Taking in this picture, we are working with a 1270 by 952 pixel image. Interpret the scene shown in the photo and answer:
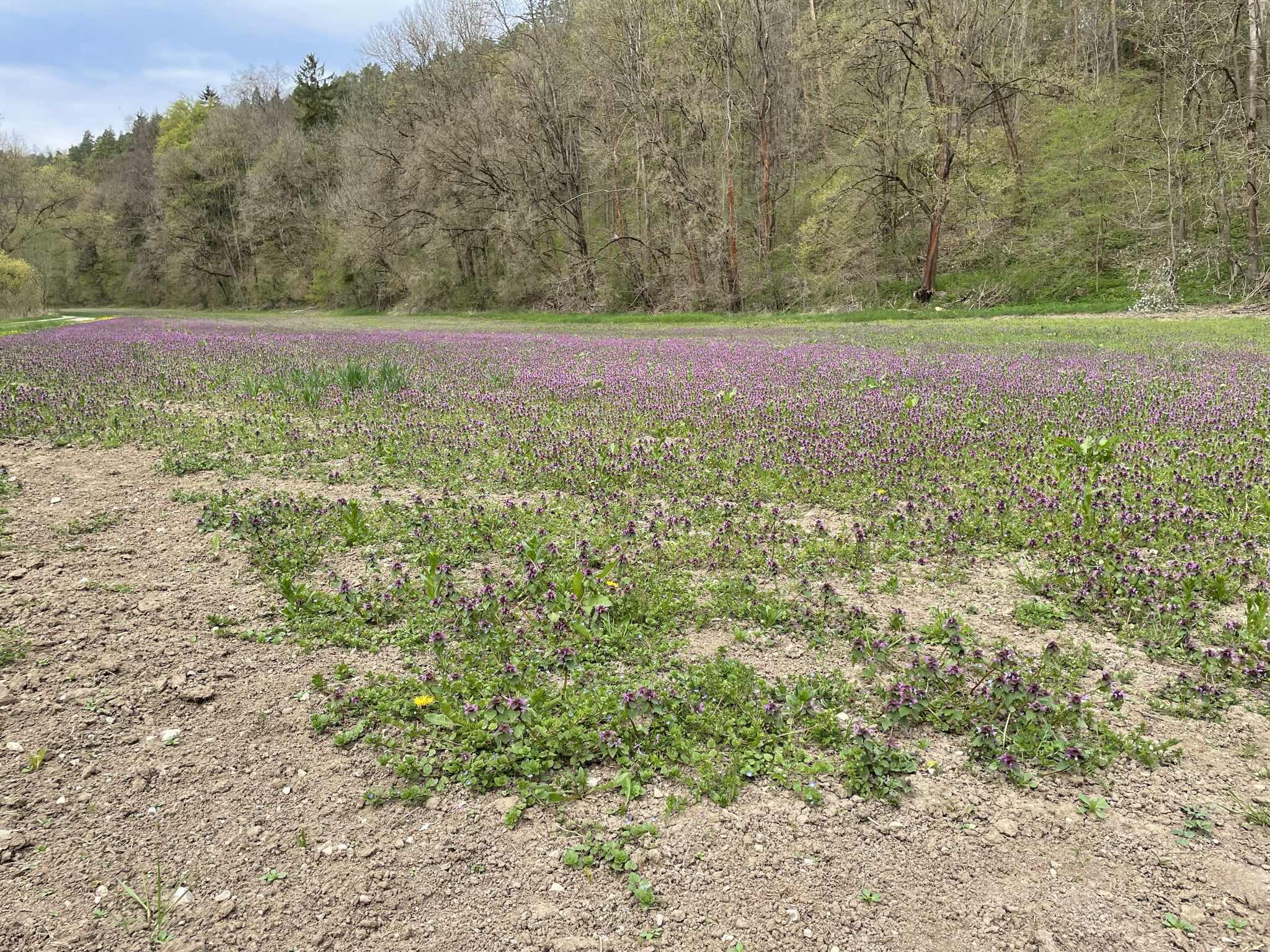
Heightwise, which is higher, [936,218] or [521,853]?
[936,218]

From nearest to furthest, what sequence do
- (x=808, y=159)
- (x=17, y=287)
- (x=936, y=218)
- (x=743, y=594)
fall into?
(x=743, y=594) → (x=936, y=218) → (x=808, y=159) → (x=17, y=287)

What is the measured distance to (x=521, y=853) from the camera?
2730 millimetres

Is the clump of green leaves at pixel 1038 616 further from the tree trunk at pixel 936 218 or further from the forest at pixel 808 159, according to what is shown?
the tree trunk at pixel 936 218

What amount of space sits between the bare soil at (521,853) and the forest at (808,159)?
88.1 feet

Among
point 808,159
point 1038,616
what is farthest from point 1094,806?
point 808,159

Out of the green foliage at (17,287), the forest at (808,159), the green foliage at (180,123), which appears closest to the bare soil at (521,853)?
the forest at (808,159)

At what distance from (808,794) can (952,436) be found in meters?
5.71

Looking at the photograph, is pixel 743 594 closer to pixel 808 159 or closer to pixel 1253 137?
pixel 1253 137

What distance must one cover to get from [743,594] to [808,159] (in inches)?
1534

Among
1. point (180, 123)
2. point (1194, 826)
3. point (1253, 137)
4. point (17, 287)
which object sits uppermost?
point (180, 123)

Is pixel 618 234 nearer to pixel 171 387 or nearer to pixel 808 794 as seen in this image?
pixel 171 387

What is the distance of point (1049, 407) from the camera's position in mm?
8984

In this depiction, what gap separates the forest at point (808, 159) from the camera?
2688cm

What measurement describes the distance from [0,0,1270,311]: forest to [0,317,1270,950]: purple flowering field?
21.6 m
